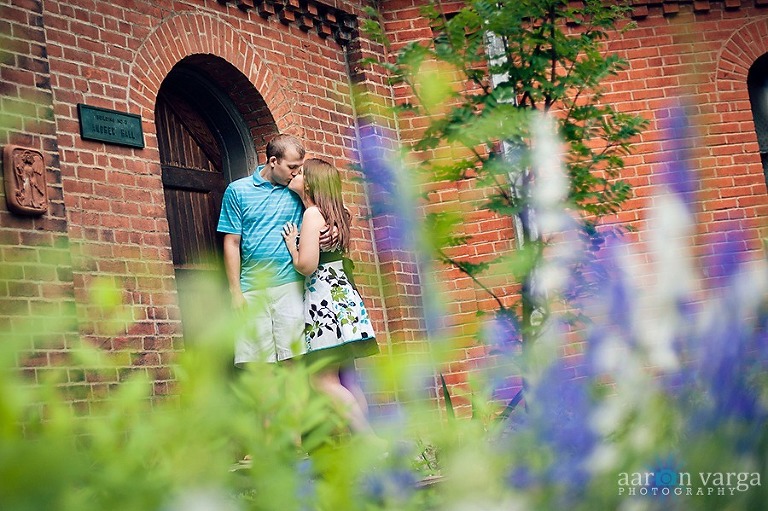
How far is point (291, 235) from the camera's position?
625cm

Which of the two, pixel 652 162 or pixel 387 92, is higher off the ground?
pixel 387 92

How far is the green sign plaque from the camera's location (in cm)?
591

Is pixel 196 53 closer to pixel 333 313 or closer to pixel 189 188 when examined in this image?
pixel 189 188

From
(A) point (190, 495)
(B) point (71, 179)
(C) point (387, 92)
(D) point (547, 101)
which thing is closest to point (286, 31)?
(C) point (387, 92)

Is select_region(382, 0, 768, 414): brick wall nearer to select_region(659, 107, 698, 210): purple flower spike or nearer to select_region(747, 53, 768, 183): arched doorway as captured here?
select_region(747, 53, 768, 183): arched doorway

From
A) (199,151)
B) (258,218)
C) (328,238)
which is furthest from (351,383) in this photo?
(199,151)

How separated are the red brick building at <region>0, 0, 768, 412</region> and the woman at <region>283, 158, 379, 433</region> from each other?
243 millimetres

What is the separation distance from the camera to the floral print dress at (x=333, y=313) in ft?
19.4

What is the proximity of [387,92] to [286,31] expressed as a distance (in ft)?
3.71

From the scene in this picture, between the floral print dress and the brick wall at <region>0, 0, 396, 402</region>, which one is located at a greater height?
the brick wall at <region>0, 0, 396, 402</region>

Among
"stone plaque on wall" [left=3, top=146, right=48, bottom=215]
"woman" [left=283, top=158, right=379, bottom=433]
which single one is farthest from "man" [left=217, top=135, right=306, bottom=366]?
"stone plaque on wall" [left=3, top=146, right=48, bottom=215]

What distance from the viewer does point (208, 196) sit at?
7418 millimetres

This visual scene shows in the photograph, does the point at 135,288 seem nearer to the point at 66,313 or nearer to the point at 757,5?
the point at 66,313

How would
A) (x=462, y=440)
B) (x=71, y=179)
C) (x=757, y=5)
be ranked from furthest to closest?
(x=757, y=5) < (x=71, y=179) < (x=462, y=440)
